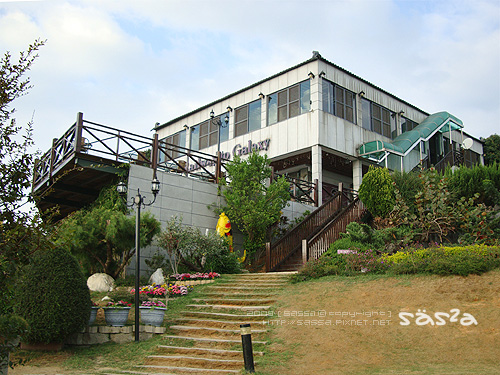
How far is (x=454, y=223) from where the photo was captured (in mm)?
15281

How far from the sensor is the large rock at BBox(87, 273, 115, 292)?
493 inches

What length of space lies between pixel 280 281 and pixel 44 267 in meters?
6.18

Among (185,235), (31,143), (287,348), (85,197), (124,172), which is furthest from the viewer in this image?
(85,197)

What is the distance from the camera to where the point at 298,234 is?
16531 mm

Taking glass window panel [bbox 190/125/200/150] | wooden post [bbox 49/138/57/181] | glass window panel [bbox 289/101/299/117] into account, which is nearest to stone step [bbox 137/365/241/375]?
wooden post [bbox 49/138/57/181]

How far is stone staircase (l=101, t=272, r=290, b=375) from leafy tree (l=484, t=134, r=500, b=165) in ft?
78.6

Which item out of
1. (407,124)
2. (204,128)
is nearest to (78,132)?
(204,128)

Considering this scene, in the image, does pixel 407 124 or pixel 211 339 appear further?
pixel 407 124

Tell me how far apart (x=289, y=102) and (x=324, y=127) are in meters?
2.26

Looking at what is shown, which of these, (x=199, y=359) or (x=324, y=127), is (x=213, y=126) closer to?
(x=324, y=127)

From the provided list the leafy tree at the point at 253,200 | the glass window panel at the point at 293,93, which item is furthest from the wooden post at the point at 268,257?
the glass window panel at the point at 293,93

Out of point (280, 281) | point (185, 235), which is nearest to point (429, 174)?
point (280, 281)

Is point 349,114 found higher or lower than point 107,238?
higher

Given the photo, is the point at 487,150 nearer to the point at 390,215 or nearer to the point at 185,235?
the point at 390,215
